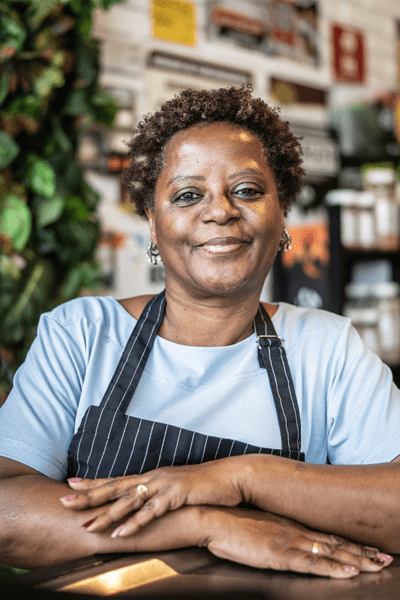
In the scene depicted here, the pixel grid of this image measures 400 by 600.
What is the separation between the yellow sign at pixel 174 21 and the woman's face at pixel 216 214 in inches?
67.6

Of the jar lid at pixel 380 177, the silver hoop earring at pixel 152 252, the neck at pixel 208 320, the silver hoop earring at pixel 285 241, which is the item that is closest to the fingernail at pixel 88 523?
the neck at pixel 208 320

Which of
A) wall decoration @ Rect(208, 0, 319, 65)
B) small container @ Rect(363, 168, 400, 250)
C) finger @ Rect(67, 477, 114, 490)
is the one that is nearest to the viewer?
finger @ Rect(67, 477, 114, 490)

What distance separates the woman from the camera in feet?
3.29

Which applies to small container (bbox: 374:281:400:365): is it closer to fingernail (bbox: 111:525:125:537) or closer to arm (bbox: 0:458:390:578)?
arm (bbox: 0:458:390:578)

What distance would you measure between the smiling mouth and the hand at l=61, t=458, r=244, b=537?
0.50 metres

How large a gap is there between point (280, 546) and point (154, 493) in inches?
9.3

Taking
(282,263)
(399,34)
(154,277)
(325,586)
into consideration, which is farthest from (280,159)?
(399,34)

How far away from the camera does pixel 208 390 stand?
4.35ft

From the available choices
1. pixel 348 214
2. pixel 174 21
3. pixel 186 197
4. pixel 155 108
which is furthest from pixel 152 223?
pixel 348 214

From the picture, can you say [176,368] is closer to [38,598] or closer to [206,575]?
[206,575]

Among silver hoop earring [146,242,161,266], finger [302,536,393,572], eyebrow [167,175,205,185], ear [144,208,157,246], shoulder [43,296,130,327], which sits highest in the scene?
eyebrow [167,175,205,185]

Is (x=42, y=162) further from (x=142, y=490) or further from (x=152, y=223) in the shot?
(x=142, y=490)

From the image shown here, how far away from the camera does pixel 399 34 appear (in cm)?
401

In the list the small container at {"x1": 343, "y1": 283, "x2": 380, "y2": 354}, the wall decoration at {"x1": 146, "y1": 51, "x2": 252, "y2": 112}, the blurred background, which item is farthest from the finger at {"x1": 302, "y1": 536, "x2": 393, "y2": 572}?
the small container at {"x1": 343, "y1": 283, "x2": 380, "y2": 354}
